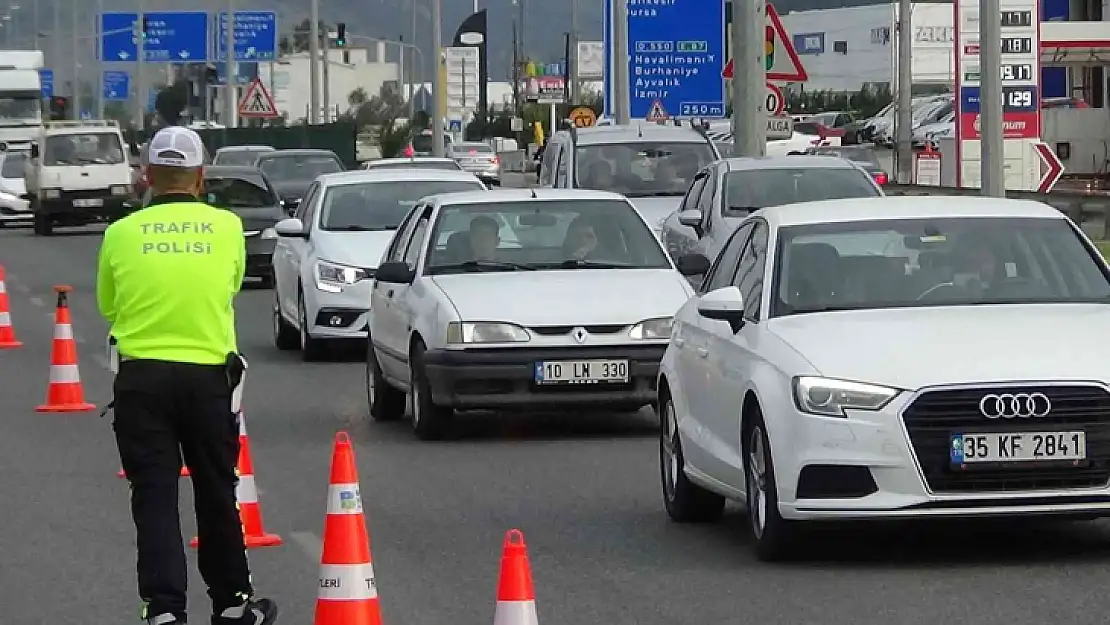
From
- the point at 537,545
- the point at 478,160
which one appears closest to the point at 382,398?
the point at 537,545

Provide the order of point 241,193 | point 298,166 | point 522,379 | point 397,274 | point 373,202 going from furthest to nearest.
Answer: point 298,166 → point 241,193 → point 373,202 → point 397,274 → point 522,379

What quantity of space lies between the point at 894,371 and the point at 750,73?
18.5m

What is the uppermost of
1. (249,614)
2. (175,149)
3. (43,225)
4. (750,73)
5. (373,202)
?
(750,73)

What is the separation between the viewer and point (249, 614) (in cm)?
806

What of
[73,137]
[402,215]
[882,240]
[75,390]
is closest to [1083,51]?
[73,137]

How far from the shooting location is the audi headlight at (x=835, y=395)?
9.43 m

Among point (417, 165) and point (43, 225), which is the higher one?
point (417, 165)

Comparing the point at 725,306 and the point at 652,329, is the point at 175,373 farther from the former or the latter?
the point at 652,329

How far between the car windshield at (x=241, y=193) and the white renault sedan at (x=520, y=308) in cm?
1495

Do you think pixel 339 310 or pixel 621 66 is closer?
pixel 339 310

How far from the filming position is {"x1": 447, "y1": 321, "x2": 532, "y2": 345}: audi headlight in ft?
47.5

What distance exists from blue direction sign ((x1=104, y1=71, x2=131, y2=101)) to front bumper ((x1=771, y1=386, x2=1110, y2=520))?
120m

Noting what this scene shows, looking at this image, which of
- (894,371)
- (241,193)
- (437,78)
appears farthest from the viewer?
(437,78)

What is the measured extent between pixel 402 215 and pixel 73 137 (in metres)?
28.7
